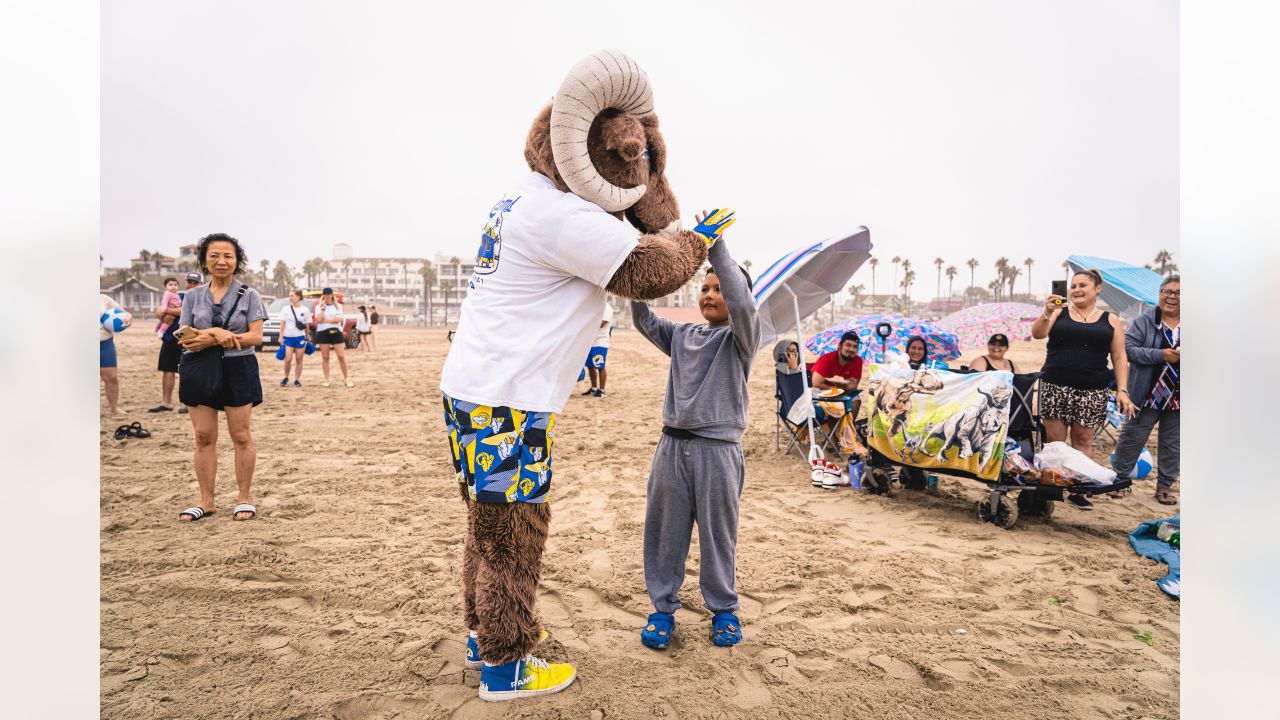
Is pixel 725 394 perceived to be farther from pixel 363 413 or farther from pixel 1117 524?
pixel 363 413

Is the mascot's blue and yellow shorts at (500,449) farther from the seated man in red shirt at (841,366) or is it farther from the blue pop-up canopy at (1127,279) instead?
the blue pop-up canopy at (1127,279)

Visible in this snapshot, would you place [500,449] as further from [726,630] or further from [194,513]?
[194,513]

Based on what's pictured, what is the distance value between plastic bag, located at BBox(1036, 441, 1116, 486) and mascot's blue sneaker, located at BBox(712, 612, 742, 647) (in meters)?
3.04

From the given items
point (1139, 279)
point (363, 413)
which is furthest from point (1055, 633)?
point (363, 413)

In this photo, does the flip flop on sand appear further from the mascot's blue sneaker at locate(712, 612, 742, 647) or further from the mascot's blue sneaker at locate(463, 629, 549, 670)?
the mascot's blue sneaker at locate(712, 612, 742, 647)

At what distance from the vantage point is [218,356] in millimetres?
4312

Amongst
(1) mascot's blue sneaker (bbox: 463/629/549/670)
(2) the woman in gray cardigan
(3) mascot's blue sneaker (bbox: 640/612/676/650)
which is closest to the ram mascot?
(1) mascot's blue sneaker (bbox: 463/629/549/670)

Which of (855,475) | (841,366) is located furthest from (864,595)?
(841,366)

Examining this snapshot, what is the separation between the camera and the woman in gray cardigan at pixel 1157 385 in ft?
17.3

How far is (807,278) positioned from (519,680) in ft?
15.8

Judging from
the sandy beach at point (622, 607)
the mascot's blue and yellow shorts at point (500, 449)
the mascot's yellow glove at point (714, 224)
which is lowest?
the sandy beach at point (622, 607)

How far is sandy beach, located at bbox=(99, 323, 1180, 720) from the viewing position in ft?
8.22

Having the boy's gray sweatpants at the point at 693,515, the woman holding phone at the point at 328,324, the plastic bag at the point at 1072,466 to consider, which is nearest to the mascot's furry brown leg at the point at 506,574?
the boy's gray sweatpants at the point at 693,515

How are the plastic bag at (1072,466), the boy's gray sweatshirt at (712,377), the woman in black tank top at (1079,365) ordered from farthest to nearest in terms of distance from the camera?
the woman in black tank top at (1079,365) < the plastic bag at (1072,466) < the boy's gray sweatshirt at (712,377)
